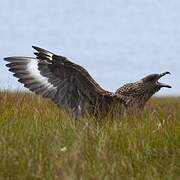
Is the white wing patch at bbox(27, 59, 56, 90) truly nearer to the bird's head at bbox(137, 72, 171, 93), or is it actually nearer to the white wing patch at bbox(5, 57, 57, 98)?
the white wing patch at bbox(5, 57, 57, 98)

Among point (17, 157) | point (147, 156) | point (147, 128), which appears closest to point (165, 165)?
point (147, 156)

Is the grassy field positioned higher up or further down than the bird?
further down

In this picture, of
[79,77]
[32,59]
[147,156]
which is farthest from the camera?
[32,59]

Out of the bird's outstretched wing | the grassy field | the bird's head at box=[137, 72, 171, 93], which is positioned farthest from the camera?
the bird's head at box=[137, 72, 171, 93]

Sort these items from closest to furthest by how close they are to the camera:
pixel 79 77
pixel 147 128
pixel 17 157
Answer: pixel 17 157
pixel 147 128
pixel 79 77

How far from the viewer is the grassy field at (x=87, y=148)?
4301 millimetres

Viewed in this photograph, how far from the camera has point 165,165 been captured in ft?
15.8

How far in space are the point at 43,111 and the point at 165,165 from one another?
1872 mm

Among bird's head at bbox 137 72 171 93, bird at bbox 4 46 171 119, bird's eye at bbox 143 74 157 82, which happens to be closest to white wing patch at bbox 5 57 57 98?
bird at bbox 4 46 171 119

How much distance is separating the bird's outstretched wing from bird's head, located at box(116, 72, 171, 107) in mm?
330

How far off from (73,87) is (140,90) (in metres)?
0.80

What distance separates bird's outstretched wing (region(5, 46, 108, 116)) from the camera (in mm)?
6215

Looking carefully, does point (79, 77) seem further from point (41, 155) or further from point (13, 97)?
point (41, 155)

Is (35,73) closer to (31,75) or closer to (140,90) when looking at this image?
(31,75)
